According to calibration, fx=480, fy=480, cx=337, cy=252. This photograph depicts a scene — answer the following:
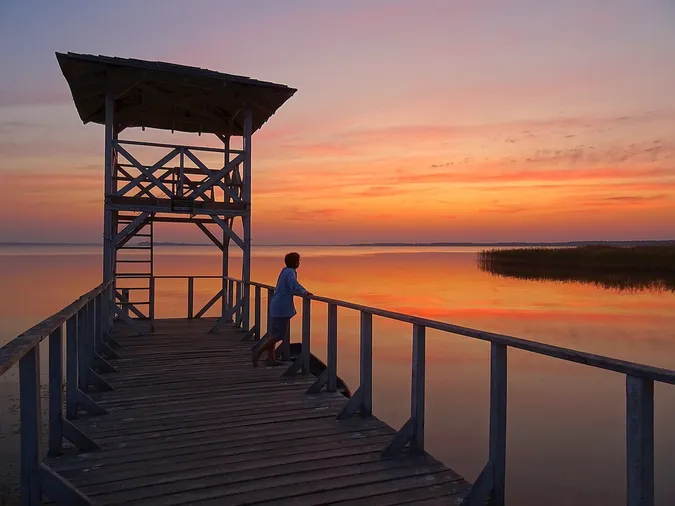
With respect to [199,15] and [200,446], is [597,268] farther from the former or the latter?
[200,446]

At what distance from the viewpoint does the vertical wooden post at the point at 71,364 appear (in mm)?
4698

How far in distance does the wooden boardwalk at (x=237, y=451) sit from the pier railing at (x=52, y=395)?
0.20m

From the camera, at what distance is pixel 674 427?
9336 millimetres

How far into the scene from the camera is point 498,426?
3389 millimetres

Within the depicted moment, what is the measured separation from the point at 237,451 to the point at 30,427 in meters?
1.87

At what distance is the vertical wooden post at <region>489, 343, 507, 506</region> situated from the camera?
336cm

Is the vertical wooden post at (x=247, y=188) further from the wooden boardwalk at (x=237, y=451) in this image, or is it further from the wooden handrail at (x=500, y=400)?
the wooden handrail at (x=500, y=400)

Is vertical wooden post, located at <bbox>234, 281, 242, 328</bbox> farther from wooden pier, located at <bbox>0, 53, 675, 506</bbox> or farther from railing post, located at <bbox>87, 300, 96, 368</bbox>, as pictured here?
railing post, located at <bbox>87, 300, 96, 368</bbox>

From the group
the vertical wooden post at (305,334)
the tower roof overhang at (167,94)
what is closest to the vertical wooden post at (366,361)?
the vertical wooden post at (305,334)

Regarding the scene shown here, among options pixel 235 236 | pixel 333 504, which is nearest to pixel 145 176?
pixel 235 236

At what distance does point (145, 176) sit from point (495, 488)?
326 inches

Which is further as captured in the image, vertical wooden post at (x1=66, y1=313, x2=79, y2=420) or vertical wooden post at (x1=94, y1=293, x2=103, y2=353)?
vertical wooden post at (x1=94, y1=293, x2=103, y2=353)

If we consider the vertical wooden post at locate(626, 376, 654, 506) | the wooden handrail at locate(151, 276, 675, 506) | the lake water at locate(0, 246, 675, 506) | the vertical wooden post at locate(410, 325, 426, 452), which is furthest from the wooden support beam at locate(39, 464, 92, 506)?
the lake water at locate(0, 246, 675, 506)

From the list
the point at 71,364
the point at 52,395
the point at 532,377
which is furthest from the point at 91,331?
the point at 532,377
